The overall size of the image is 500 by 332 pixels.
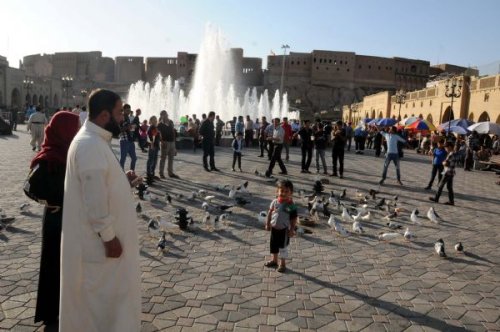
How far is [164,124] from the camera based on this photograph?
416 inches

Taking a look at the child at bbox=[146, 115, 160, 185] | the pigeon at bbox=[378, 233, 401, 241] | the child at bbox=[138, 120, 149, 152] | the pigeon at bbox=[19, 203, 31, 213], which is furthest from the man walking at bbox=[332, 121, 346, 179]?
the pigeon at bbox=[19, 203, 31, 213]

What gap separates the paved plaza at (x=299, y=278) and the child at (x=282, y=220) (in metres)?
0.29

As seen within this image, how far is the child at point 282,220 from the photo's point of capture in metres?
4.89

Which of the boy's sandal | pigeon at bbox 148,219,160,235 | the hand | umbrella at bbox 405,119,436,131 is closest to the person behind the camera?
the hand

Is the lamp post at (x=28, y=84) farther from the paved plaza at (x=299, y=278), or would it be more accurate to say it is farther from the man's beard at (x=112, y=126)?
the man's beard at (x=112, y=126)

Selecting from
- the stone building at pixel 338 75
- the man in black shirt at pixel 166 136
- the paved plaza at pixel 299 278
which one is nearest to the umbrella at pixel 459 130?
the paved plaza at pixel 299 278

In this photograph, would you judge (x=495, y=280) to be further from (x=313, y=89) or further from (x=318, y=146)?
(x=313, y=89)

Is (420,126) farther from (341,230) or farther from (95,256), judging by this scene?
(95,256)

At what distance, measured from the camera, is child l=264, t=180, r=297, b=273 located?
489cm

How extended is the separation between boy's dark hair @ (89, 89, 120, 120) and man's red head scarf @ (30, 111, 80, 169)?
2.46 ft

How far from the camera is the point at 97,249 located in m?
2.59

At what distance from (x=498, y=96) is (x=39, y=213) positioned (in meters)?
27.9

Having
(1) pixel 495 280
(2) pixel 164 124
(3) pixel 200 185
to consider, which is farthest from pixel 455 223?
(2) pixel 164 124

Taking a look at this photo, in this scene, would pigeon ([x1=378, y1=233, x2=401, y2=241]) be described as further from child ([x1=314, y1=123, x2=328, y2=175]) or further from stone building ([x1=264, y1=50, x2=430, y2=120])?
stone building ([x1=264, y1=50, x2=430, y2=120])
